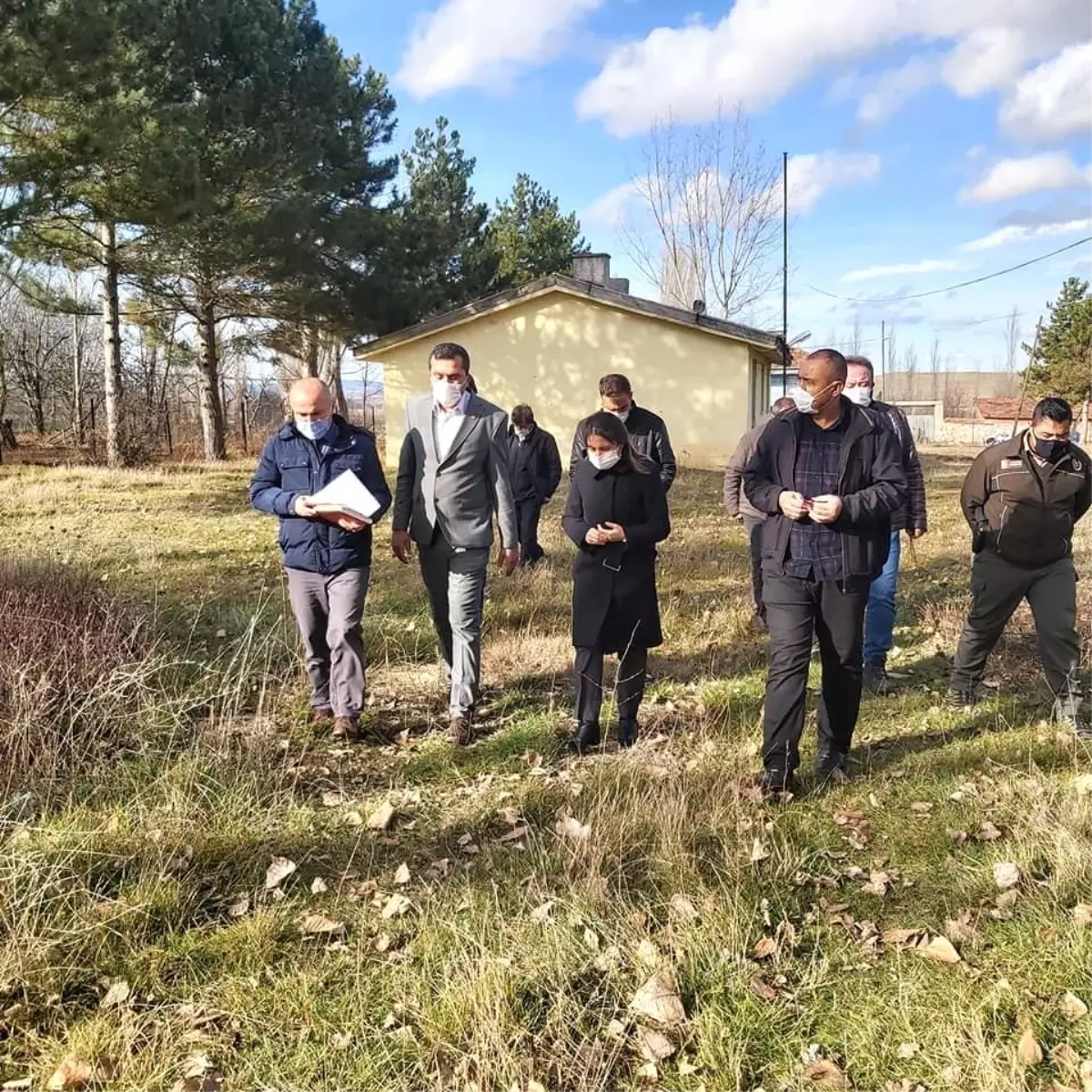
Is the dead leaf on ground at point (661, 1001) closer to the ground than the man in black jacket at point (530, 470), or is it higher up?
closer to the ground

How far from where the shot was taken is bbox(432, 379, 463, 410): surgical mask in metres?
4.62

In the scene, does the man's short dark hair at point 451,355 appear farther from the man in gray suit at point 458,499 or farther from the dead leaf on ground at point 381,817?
the dead leaf on ground at point 381,817

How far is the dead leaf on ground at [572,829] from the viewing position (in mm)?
3361

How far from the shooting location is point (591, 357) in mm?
20859

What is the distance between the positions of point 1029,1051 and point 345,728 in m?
3.29

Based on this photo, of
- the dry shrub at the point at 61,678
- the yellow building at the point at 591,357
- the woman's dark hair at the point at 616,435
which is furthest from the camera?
the yellow building at the point at 591,357

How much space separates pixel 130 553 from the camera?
31.1 ft

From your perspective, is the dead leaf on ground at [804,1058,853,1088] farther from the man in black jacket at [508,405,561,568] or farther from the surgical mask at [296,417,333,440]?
the man in black jacket at [508,405,561,568]

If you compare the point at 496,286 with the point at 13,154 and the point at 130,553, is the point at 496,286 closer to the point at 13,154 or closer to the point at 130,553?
the point at 13,154

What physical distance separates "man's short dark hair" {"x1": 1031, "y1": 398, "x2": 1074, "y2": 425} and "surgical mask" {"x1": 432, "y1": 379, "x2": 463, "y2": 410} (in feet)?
9.83

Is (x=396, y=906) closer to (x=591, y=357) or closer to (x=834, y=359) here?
(x=834, y=359)

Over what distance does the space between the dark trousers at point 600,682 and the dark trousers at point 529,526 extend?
149 inches

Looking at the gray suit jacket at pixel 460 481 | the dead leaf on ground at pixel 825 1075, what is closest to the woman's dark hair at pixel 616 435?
the gray suit jacket at pixel 460 481

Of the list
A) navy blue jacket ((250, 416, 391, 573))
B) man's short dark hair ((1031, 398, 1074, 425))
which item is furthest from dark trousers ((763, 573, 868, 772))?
navy blue jacket ((250, 416, 391, 573))
